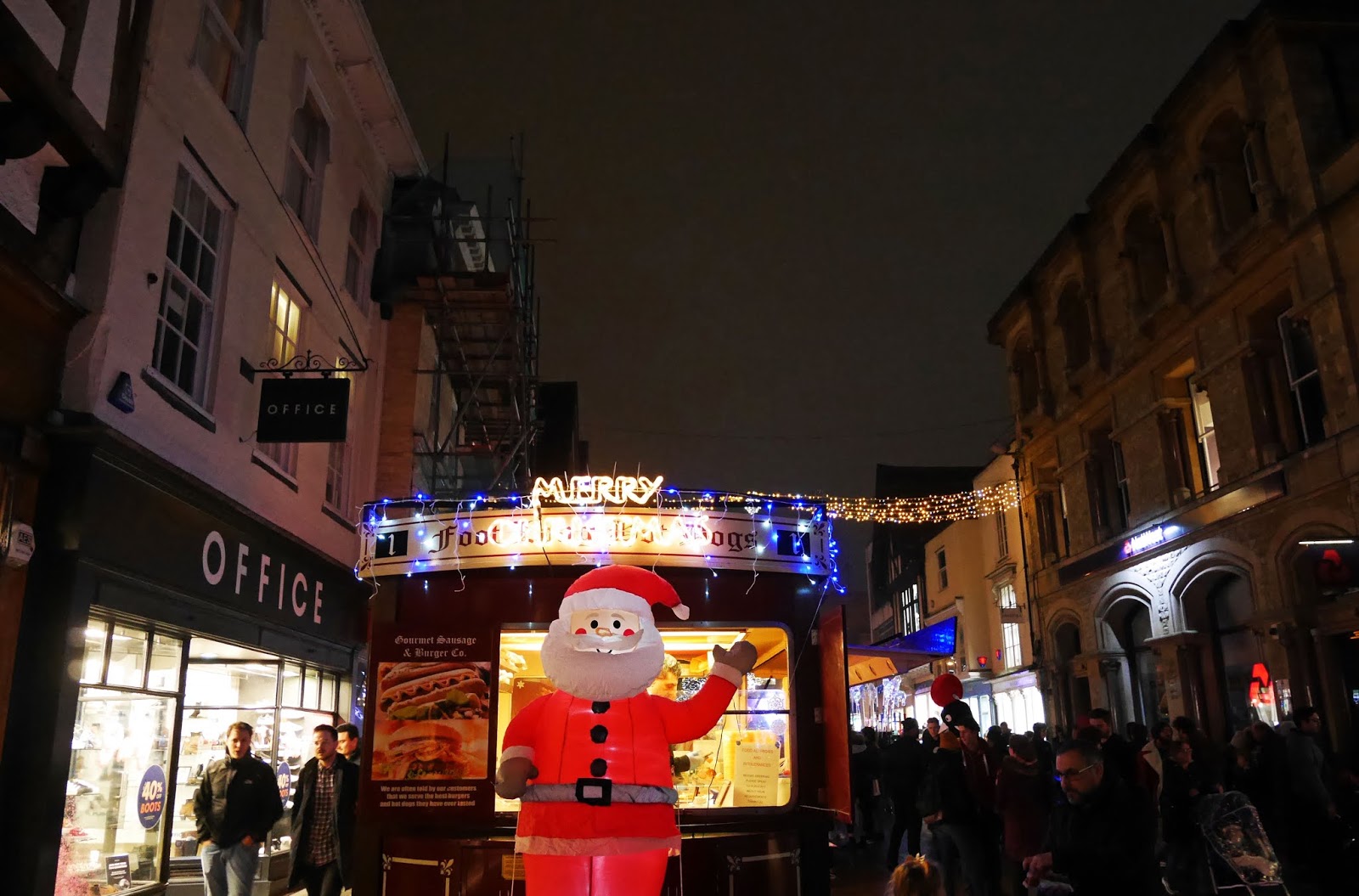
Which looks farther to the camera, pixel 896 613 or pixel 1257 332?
pixel 896 613

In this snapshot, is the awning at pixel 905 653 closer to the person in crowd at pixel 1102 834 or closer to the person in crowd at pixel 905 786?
the person in crowd at pixel 905 786

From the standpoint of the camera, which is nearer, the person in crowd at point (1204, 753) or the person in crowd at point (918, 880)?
the person in crowd at point (918, 880)

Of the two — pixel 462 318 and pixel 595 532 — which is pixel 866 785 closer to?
pixel 595 532

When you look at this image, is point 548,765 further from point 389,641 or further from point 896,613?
point 896,613

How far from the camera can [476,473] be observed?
24.7 m

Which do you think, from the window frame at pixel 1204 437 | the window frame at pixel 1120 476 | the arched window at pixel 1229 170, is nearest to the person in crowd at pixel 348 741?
the window frame at pixel 1204 437

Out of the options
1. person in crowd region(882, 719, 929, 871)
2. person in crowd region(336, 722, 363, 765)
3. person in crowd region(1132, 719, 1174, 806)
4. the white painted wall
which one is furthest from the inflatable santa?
person in crowd region(882, 719, 929, 871)

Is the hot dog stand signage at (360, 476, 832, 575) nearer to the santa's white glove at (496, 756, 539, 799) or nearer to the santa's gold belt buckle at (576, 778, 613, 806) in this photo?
the santa's white glove at (496, 756, 539, 799)

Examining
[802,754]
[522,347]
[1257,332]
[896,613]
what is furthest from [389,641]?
[896,613]

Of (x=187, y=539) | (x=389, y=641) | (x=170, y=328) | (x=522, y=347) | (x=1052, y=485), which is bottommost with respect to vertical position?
(x=389, y=641)

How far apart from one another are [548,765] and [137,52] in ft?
23.6

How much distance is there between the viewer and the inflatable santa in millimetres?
5422

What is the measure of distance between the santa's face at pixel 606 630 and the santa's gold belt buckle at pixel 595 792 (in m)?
0.70

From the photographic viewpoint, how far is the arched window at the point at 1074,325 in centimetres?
2359
